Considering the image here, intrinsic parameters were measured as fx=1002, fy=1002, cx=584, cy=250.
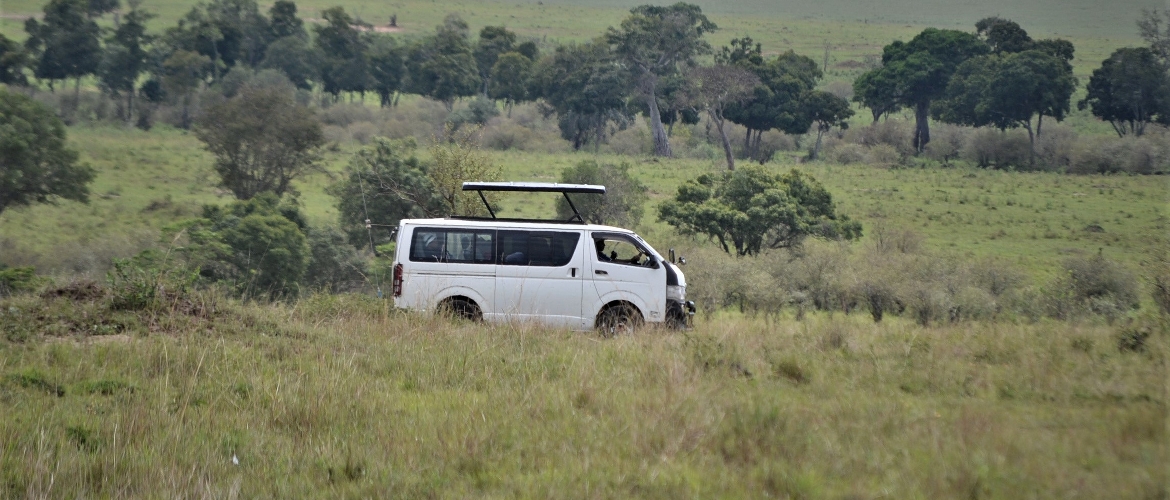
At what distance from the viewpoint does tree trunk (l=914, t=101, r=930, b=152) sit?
72.9 metres

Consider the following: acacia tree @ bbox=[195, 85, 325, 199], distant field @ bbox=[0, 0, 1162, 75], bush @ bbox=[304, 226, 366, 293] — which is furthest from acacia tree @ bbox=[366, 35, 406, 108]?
bush @ bbox=[304, 226, 366, 293]

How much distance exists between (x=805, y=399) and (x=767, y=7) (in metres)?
164

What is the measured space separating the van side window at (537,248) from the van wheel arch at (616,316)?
0.81 meters

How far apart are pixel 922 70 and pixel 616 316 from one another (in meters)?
67.1

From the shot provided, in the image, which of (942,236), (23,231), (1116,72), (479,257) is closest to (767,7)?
(1116,72)

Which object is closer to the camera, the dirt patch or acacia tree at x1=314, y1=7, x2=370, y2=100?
acacia tree at x1=314, y1=7, x2=370, y2=100

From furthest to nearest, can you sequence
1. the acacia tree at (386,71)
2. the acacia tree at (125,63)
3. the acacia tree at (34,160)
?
the acacia tree at (386,71)
the acacia tree at (125,63)
the acacia tree at (34,160)

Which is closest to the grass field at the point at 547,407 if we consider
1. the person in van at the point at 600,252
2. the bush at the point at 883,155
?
the person in van at the point at 600,252

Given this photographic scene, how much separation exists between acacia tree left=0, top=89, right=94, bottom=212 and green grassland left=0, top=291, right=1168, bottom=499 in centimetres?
3470

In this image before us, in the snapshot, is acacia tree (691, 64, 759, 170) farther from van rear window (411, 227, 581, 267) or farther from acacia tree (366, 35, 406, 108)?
van rear window (411, 227, 581, 267)

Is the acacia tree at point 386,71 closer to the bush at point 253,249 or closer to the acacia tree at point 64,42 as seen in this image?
the acacia tree at point 64,42

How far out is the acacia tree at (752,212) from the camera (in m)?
35.8

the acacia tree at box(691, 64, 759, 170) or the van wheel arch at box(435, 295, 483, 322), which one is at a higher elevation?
the acacia tree at box(691, 64, 759, 170)

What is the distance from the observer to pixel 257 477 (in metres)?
5.58
